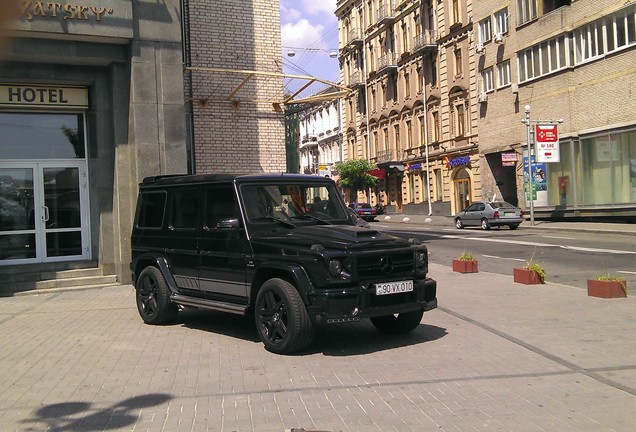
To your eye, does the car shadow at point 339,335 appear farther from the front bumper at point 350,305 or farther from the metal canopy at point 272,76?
the metal canopy at point 272,76

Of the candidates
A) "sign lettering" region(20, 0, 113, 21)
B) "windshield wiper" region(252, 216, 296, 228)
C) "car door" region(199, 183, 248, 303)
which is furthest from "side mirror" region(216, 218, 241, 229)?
"sign lettering" region(20, 0, 113, 21)

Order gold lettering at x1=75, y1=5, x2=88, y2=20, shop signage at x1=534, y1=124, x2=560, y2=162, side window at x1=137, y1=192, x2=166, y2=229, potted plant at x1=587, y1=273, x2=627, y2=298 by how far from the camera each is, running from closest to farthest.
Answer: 1. side window at x1=137, y1=192, x2=166, y2=229
2. potted plant at x1=587, y1=273, x2=627, y2=298
3. gold lettering at x1=75, y1=5, x2=88, y2=20
4. shop signage at x1=534, y1=124, x2=560, y2=162

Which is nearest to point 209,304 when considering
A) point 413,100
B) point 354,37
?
point 413,100

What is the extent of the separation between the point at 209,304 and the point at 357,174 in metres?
47.4

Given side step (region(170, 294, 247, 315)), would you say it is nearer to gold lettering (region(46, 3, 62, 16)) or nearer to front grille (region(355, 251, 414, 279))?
front grille (region(355, 251, 414, 279))

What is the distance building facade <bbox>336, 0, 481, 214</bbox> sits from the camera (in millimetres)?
42906

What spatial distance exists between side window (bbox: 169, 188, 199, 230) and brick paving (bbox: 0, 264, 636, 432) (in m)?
1.47

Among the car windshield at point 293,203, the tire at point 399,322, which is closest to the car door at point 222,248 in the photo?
the car windshield at point 293,203

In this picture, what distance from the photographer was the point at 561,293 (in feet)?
34.4

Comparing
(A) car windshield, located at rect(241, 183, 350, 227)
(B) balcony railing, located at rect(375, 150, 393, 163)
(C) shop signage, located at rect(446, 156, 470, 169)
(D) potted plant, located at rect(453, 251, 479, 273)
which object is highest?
(B) balcony railing, located at rect(375, 150, 393, 163)

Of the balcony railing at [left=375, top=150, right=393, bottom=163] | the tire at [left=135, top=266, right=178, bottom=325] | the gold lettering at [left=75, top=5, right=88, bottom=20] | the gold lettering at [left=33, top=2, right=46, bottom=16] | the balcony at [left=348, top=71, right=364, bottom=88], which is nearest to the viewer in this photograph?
the tire at [left=135, top=266, right=178, bottom=325]

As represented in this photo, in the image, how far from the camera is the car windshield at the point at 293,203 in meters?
7.50

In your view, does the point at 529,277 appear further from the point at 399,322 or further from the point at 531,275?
the point at 399,322

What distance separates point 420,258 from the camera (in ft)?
23.0
